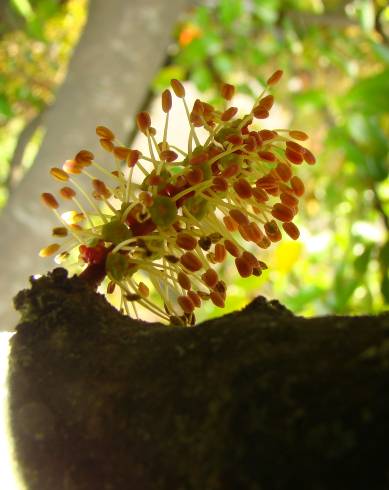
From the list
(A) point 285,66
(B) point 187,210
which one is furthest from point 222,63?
(B) point 187,210

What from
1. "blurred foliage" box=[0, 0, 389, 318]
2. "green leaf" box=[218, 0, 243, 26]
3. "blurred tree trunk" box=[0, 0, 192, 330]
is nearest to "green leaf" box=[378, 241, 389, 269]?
"blurred foliage" box=[0, 0, 389, 318]

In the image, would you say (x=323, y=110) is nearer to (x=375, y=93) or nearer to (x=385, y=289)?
(x=375, y=93)

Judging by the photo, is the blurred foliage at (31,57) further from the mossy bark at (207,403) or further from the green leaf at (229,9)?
the mossy bark at (207,403)

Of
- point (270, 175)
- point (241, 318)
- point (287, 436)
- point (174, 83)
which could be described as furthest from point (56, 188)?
point (287, 436)

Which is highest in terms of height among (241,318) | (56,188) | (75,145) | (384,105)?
(75,145)

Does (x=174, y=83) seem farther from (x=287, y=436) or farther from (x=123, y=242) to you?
(x=287, y=436)

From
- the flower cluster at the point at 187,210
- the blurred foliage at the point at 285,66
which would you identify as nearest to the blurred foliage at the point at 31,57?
the blurred foliage at the point at 285,66

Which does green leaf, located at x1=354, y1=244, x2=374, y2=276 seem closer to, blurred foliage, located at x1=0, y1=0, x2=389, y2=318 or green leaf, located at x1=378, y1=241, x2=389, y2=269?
green leaf, located at x1=378, y1=241, x2=389, y2=269
